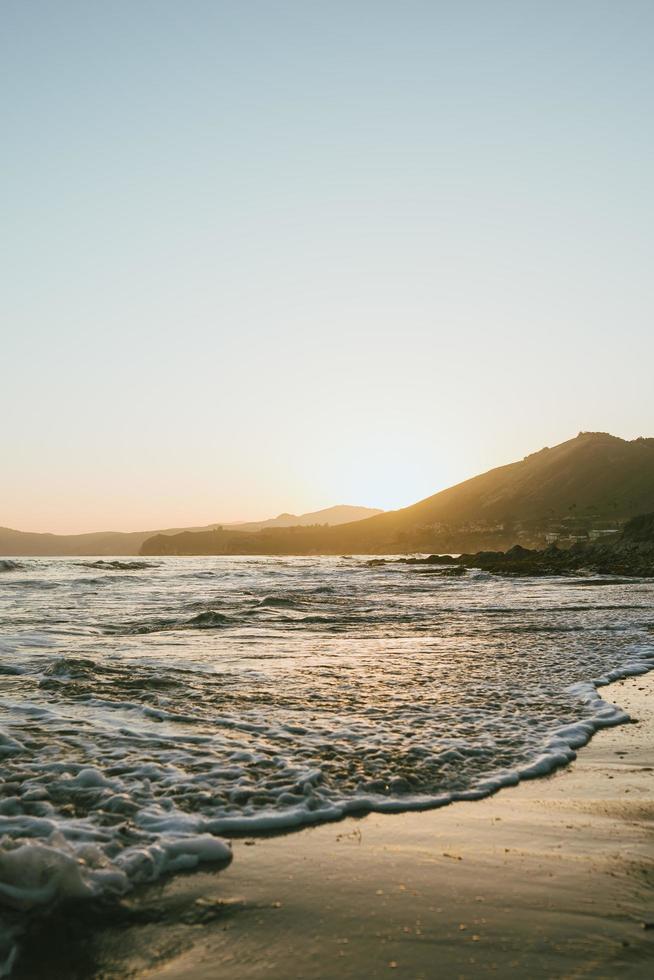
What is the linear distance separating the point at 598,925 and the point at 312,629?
13373 mm

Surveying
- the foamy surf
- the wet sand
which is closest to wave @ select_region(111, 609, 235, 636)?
the foamy surf

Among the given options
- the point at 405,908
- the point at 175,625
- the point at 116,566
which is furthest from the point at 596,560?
the point at 405,908

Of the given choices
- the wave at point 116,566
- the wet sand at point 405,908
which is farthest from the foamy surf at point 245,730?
the wave at point 116,566

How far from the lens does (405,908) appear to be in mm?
3395

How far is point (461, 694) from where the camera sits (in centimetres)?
864

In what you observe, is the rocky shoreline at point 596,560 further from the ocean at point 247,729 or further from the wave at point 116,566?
the ocean at point 247,729

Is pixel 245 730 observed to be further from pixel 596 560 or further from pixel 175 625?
pixel 596 560

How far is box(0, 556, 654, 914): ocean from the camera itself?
169 inches

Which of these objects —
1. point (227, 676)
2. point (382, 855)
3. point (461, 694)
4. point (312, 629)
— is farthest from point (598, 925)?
point (312, 629)

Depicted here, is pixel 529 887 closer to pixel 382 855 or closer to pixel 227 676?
pixel 382 855

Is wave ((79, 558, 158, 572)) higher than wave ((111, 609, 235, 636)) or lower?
lower

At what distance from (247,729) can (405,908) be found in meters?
3.69

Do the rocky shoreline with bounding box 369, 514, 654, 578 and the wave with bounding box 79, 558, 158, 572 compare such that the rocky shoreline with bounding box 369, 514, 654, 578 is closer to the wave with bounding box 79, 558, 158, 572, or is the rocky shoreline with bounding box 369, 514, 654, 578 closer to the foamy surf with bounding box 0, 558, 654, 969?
the wave with bounding box 79, 558, 158, 572

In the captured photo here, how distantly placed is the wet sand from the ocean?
362 millimetres
